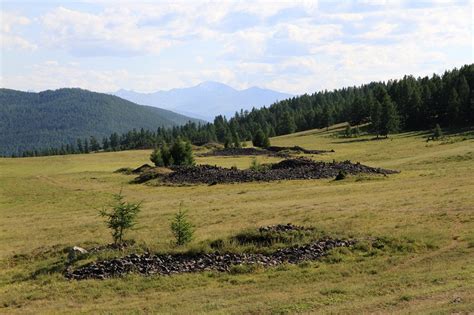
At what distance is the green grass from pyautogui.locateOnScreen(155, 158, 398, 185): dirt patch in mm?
4414

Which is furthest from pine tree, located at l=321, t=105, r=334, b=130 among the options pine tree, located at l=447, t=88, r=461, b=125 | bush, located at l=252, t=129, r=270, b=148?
pine tree, located at l=447, t=88, r=461, b=125

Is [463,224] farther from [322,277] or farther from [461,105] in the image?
A: [461,105]

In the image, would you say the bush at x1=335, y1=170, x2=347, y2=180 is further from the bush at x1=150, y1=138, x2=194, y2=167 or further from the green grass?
the bush at x1=150, y1=138, x2=194, y2=167

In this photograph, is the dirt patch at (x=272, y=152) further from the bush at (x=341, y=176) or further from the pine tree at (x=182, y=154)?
the bush at (x=341, y=176)

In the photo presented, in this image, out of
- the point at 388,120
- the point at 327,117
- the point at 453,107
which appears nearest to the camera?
the point at 388,120

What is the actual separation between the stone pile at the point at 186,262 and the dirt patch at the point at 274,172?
34486 mm

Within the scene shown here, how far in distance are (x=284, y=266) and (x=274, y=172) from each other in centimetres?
4055

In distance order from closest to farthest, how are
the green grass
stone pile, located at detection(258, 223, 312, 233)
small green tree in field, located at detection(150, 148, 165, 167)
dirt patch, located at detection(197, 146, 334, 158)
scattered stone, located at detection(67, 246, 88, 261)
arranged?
the green grass
scattered stone, located at detection(67, 246, 88, 261)
stone pile, located at detection(258, 223, 312, 233)
small green tree in field, located at detection(150, 148, 165, 167)
dirt patch, located at detection(197, 146, 334, 158)

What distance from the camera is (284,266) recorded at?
21812 mm

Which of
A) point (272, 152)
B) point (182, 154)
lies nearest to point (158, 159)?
point (182, 154)

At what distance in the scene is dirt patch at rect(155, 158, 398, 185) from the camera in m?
58.5

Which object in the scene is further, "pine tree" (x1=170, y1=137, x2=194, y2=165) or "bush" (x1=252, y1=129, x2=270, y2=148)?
"bush" (x1=252, y1=129, x2=270, y2=148)

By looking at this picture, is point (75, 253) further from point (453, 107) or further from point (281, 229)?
point (453, 107)

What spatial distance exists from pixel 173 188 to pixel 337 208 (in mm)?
28710
